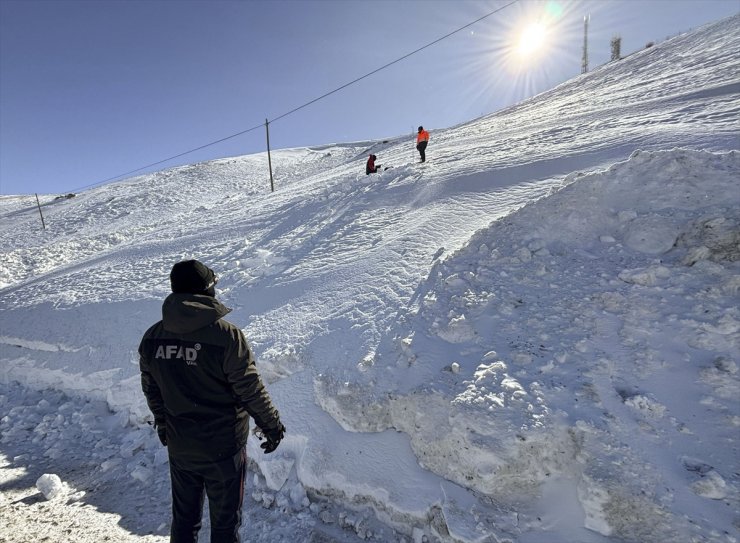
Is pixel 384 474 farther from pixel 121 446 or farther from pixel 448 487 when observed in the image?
pixel 121 446

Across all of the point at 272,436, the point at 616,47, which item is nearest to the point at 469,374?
the point at 272,436

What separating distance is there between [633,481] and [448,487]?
1.37m

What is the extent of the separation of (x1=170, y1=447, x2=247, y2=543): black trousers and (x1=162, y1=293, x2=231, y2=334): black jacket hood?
903 mm

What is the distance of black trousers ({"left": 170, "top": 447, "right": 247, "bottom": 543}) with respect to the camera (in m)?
2.45

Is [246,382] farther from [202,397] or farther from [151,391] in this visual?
[151,391]

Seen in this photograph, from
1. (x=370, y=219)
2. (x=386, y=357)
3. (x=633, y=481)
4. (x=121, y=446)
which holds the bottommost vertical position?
(x=121, y=446)

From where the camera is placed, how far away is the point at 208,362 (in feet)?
7.59

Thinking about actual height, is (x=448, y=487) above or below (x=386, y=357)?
below

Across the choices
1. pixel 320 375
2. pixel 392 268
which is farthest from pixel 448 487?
pixel 392 268

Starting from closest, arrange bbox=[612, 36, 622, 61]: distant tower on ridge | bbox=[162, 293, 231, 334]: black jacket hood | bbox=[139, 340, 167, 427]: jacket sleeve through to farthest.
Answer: bbox=[162, 293, 231, 334]: black jacket hood, bbox=[139, 340, 167, 427]: jacket sleeve, bbox=[612, 36, 622, 61]: distant tower on ridge

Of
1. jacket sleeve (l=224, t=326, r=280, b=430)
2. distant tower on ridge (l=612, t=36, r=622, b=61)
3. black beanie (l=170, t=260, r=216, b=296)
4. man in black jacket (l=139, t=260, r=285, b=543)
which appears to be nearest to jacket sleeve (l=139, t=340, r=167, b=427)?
man in black jacket (l=139, t=260, r=285, b=543)

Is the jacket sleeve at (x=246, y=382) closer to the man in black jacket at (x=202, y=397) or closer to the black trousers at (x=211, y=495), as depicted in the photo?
the man in black jacket at (x=202, y=397)

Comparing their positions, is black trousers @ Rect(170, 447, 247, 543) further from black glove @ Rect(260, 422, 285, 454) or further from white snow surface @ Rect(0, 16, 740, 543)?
white snow surface @ Rect(0, 16, 740, 543)

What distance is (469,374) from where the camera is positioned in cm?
369
